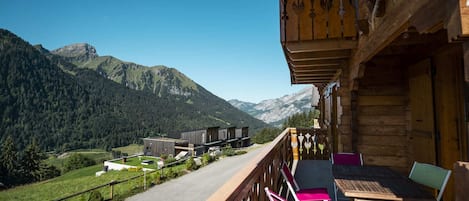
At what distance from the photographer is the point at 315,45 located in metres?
3.63

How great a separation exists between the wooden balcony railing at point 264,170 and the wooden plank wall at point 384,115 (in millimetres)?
1456

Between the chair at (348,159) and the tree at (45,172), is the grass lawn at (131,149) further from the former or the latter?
the chair at (348,159)

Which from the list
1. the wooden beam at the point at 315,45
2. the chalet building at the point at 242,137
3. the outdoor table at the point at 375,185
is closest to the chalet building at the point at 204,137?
the chalet building at the point at 242,137

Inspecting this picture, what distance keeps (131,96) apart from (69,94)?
93.1 feet

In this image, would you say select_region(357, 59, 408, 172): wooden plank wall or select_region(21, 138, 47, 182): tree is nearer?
select_region(357, 59, 408, 172): wooden plank wall

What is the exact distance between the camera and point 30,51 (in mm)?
135125

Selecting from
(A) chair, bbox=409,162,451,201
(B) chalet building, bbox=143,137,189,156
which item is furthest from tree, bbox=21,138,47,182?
(A) chair, bbox=409,162,451,201

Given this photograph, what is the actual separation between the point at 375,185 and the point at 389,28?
1.46 m

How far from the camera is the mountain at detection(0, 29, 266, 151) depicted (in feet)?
349

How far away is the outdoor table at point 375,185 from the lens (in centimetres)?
235

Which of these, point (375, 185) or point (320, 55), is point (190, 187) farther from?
point (375, 185)

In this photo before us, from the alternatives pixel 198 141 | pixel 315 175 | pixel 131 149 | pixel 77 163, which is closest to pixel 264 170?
pixel 315 175

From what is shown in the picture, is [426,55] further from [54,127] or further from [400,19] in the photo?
[54,127]

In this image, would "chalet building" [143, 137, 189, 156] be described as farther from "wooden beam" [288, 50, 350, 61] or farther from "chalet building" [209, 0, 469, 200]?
"wooden beam" [288, 50, 350, 61]
